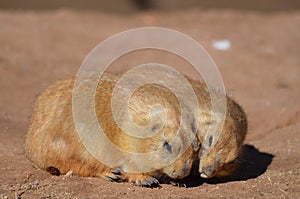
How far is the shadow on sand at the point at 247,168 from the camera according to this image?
189 inches

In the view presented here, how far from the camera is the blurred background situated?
1225 cm

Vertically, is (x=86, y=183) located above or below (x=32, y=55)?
above

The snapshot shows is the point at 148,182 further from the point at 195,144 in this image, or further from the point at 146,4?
the point at 146,4

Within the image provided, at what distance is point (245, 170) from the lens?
17.2 feet

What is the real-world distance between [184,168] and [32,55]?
5487 mm

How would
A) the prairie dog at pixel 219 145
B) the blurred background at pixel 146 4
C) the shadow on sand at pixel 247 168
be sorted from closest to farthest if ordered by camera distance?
the prairie dog at pixel 219 145 < the shadow on sand at pixel 247 168 < the blurred background at pixel 146 4

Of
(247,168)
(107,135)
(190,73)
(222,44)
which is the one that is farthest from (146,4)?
(107,135)

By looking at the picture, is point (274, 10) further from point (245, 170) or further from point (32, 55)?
point (245, 170)

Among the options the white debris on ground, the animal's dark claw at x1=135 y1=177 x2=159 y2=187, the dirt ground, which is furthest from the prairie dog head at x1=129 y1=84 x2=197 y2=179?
the white debris on ground

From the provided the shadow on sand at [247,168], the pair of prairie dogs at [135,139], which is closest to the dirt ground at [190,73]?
the shadow on sand at [247,168]

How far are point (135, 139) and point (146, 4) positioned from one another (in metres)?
8.23

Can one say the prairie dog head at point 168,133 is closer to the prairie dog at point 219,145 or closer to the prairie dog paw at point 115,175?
the prairie dog at point 219,145

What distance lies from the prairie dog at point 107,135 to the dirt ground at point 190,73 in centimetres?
11

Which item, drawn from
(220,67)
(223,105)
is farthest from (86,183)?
(220,67)
